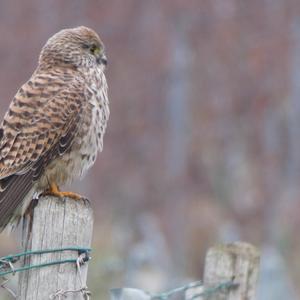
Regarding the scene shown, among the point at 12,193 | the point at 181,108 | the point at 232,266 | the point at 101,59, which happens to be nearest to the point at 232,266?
the point at 232,266

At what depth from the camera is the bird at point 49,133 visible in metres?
5.16

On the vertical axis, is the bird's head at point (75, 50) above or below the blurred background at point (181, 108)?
below

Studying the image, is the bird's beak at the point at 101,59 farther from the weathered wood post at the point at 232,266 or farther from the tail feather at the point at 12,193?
the weathered wood post at the point at 232,266

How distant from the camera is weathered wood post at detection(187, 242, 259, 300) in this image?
499 centimetres

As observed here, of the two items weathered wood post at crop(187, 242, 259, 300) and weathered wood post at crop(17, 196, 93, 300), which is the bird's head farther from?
weathered wood post at crop(17, 196, 93, 300)

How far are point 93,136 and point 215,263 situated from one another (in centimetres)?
95

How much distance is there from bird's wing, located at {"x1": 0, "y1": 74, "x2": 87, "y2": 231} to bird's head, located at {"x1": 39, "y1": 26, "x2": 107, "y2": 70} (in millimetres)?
341

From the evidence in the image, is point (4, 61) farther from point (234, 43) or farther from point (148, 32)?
point (234, 43)

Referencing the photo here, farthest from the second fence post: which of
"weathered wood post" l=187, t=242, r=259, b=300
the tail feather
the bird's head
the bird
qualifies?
the bird's head

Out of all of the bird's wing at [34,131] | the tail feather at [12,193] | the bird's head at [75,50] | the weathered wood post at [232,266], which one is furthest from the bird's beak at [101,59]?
the weathered wood post at [232,266]

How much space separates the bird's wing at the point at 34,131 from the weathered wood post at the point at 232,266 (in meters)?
0.92

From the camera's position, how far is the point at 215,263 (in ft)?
16.4

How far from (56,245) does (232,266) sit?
1095 mm

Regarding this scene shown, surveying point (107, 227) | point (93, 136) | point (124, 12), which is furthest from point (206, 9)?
point (93, 136)
